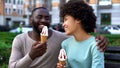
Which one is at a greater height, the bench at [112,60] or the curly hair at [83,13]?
the curly hair at [83,13]

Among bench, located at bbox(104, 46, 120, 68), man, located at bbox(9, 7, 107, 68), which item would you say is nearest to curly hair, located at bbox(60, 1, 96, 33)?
man, located at bbox(9, 7, 107, 68)

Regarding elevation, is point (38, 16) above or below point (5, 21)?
above

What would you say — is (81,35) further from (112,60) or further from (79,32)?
(112,60)

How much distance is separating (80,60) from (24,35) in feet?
2.07

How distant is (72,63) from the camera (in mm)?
2744

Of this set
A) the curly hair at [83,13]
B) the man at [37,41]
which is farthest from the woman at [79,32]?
the man at [37,41]

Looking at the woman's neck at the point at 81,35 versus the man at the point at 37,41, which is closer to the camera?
the woman's neck at the point at 81,35

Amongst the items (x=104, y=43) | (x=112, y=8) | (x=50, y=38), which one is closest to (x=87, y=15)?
(x=104, y=43)

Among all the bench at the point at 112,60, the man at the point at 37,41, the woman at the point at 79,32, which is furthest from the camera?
the bench at the point at 112,60

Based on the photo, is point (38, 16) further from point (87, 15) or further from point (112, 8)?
point (112, 8)

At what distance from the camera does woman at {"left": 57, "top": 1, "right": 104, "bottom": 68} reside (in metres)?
2.67

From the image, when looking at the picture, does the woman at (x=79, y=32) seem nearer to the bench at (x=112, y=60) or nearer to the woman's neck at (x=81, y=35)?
the woman's neck at (x=81, y=35)

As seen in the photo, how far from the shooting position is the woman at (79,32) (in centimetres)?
267

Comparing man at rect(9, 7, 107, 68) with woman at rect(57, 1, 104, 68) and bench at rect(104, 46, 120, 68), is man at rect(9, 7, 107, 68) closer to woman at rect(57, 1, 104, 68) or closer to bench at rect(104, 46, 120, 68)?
woman at rect(57, 1, 104, 68)
